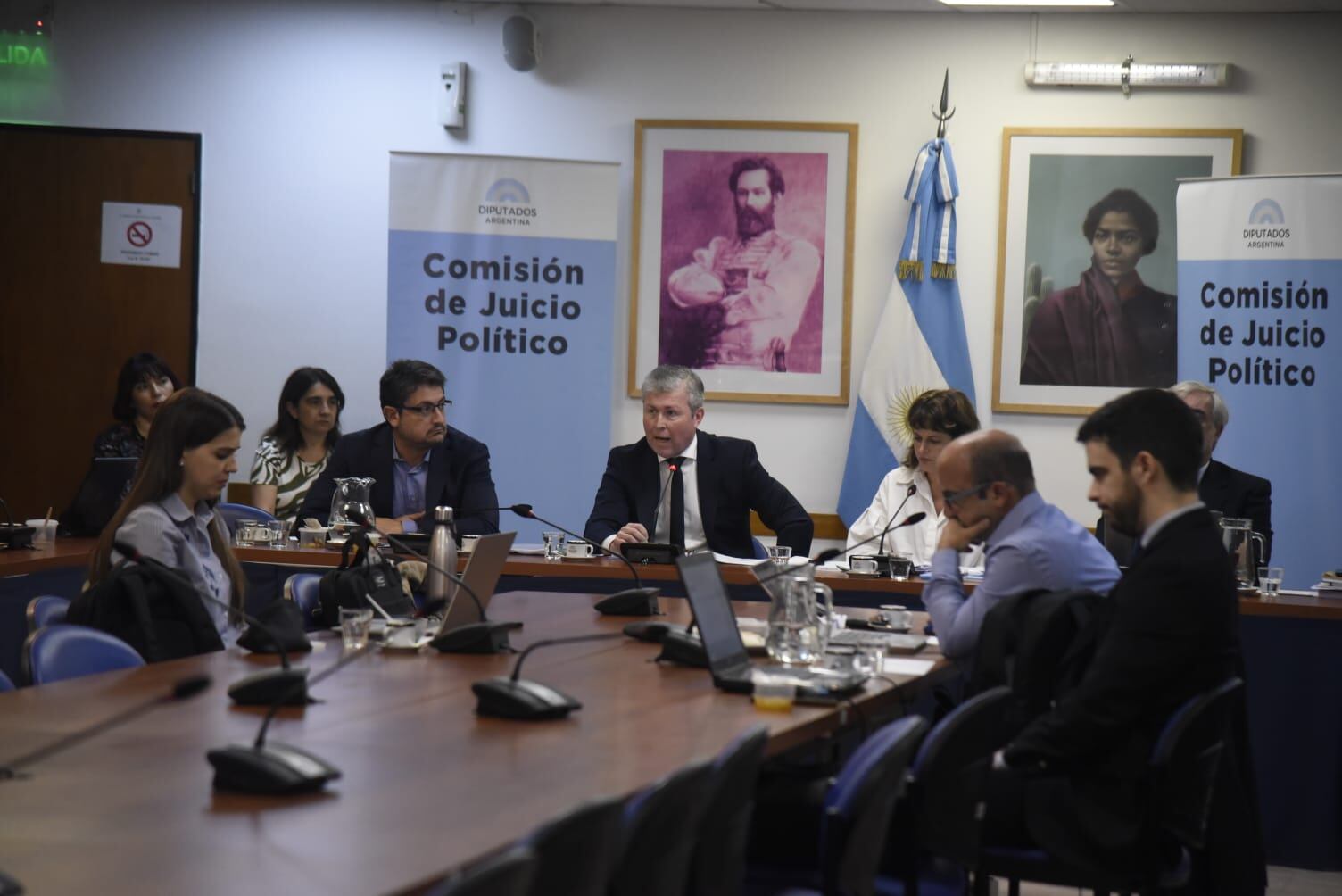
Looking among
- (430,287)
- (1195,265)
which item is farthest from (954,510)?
(430,287)

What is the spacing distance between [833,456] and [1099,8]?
250cm

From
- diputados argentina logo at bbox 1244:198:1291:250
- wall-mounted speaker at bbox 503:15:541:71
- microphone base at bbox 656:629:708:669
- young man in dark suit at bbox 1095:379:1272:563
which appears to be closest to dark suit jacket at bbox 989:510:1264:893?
microphone base at bbox 656:629:708:669

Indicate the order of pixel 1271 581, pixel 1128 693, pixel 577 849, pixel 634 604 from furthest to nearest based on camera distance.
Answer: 1. pixel 1271 581
2. pixel 634 604
3. pixel 1128 693
4. pixel 577 849

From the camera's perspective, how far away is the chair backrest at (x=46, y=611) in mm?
3547

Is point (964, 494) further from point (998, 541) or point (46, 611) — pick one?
point (46, 611)

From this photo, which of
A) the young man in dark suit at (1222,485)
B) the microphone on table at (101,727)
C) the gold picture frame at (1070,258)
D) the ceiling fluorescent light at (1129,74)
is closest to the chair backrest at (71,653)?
the microphone on table at (101,727)

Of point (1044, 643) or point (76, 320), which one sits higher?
point (76, 320)

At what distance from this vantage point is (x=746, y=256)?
24.2ft

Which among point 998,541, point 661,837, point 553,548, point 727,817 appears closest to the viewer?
point 661,837

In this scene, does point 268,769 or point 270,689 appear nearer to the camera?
point 268,769

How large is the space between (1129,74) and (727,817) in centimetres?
583

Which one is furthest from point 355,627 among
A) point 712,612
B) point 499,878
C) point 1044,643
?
point 499,878

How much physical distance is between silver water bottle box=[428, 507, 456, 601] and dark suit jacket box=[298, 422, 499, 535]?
1.74 meters

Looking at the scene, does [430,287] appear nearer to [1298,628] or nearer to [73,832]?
[1298,628]
